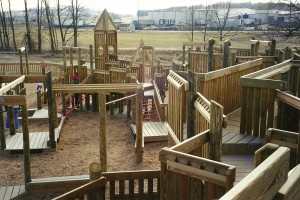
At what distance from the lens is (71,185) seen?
841 centimetres

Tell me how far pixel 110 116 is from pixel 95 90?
19.9ft

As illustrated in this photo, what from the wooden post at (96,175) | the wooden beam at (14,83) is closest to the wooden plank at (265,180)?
the wooden post at (96,175)

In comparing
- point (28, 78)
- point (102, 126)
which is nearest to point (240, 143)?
point (102, 126)

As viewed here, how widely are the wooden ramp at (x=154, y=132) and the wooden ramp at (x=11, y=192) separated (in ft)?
15.5

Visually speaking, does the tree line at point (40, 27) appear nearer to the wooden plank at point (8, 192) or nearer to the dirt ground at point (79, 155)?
the dirt ground at point (79, 155)

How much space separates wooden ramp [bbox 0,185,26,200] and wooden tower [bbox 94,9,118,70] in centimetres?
→ 1095

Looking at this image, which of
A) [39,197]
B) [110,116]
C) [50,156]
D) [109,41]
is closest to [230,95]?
[39,197]

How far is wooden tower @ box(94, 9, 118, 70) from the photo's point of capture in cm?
1859

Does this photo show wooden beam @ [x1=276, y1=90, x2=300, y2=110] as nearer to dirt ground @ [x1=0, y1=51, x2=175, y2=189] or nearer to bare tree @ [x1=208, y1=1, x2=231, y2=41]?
dirt ground @ [x1=0, y1=51, x2=175, y2=189]

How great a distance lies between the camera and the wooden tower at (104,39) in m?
18.6

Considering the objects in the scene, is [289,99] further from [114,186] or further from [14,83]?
[14,83]

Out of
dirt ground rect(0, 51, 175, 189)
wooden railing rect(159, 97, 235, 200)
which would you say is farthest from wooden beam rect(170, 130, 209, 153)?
dirt ground rect(0, 51, 175, 189)

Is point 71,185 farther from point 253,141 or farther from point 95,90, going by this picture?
point 253,141

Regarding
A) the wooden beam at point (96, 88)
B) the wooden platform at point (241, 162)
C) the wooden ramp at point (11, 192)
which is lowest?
the wooden ramp at point (11, 192)
